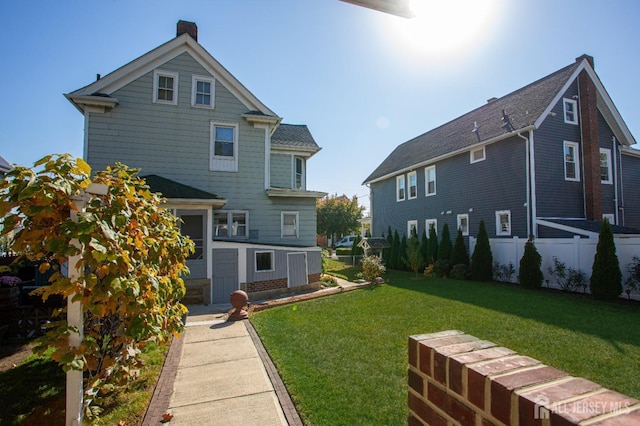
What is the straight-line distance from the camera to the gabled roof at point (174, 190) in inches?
423

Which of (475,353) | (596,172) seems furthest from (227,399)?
(596,172)

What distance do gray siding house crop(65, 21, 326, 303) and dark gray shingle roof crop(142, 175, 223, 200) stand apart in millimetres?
37

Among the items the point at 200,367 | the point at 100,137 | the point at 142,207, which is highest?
the point at 100,137

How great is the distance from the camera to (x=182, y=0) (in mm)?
2822

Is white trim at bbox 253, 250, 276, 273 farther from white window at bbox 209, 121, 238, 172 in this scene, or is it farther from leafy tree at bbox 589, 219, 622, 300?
leafy tree at bbox 589, 219, 622, 300

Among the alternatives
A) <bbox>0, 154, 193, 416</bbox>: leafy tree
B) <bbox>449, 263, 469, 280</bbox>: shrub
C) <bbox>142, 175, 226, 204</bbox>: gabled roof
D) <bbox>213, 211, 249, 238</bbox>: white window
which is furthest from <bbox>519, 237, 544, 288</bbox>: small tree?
<bbox>0, 154, 193, 416</bbox>: leafy tree

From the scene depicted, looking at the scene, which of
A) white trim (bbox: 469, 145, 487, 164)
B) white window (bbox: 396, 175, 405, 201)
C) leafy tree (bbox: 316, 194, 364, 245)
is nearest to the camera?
white trim (bbox: 469, 145, 487, 164)

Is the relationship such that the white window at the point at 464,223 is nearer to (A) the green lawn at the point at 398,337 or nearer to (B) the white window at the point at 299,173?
(A) the green lawn at the point at 398,337

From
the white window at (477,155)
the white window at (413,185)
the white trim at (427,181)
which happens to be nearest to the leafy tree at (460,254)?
the white window at (477,155)

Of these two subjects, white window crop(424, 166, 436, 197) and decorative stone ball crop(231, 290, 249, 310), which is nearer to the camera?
decorative stone ball crop(231, 290, 249, 310)

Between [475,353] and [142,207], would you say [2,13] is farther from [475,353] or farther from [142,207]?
[475,353]

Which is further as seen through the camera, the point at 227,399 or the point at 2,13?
the point at 2,13

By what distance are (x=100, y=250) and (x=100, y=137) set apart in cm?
1144

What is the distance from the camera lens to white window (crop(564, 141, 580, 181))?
15102 mm
